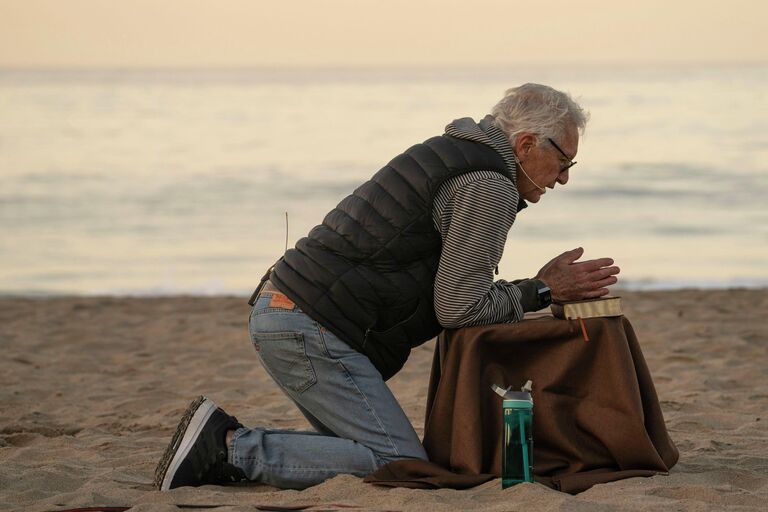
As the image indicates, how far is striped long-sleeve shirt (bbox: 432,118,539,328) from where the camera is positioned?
4.11m

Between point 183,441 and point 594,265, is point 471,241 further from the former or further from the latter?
point 183,441

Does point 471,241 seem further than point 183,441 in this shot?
No

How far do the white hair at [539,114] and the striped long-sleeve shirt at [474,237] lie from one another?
0.24 feet

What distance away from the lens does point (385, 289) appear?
4258mm

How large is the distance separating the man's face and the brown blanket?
505mm

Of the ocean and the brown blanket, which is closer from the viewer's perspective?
the brown blanket

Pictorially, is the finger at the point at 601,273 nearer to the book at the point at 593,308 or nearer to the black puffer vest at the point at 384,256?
the book at the point at 593,308

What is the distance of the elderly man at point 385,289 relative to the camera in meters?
4.17

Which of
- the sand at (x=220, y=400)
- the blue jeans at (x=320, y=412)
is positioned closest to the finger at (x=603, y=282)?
the sand at (x=220, y=400)

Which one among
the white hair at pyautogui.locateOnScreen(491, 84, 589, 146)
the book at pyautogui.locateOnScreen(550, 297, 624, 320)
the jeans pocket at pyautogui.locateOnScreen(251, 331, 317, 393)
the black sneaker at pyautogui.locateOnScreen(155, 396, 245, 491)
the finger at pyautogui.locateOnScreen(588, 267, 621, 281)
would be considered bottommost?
the black sneaker at pyautogui.locateOnScreen(155, 396, 245, 491)

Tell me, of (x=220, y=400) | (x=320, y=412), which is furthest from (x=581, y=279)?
(x=220, y=400)

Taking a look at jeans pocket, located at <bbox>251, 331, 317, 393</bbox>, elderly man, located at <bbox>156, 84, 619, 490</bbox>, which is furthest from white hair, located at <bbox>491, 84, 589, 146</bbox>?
jeans pocket, located at <bbox>251, 331, 317, 393</bbox>

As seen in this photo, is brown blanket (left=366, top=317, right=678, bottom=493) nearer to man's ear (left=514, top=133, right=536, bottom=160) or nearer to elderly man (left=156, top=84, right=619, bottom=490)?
elderly man (left=156, top=84, right=619, bottom=490)

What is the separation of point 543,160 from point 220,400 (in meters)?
2.91
